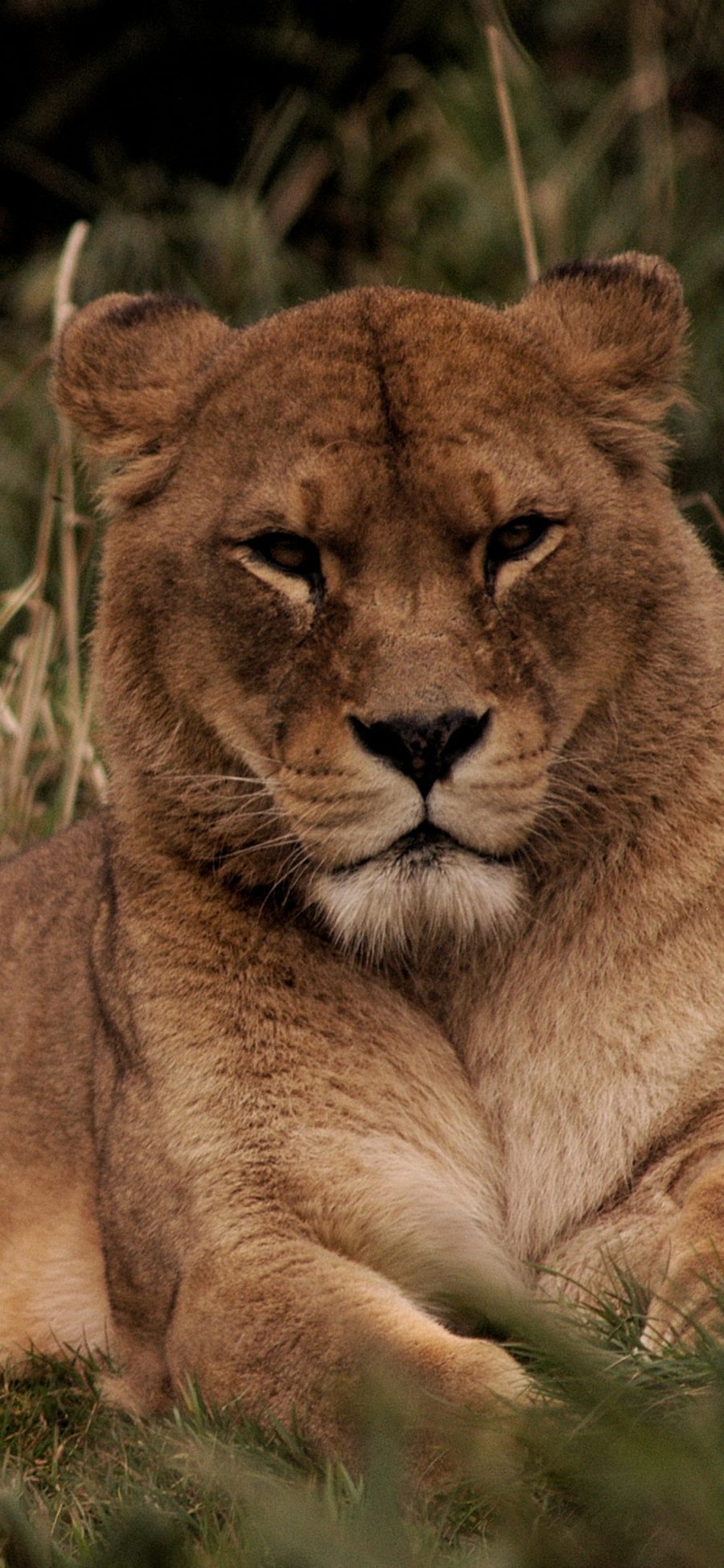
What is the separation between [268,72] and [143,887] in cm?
793

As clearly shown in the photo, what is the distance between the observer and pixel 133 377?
3.78 m

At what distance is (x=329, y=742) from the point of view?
10.2 feet

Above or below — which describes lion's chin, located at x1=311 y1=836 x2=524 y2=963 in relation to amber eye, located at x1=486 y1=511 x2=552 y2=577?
below

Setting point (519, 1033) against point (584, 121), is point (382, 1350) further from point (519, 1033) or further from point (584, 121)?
point (584, 121)

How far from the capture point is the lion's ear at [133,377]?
12.2ft

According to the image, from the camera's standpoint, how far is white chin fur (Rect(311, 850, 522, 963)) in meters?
3.09

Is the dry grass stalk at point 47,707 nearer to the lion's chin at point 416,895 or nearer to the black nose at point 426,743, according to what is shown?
the lion's chin at point 416,895

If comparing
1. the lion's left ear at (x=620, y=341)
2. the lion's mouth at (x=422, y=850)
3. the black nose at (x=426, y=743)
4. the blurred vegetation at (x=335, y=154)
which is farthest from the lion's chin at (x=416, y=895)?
the blurred vegetation at (x=335, y=154)

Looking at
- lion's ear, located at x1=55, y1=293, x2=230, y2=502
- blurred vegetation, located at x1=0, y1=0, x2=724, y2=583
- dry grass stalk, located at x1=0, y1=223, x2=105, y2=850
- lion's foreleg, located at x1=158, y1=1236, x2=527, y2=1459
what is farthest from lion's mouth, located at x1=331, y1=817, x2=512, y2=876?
blurred vegetation, located at x1=0, y1=0, x2=724, y2=583

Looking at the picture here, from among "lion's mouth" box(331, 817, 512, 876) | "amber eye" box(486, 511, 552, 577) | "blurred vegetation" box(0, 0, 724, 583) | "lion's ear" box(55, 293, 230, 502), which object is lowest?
"lion's mouth" box(331, 817, 512, 876)

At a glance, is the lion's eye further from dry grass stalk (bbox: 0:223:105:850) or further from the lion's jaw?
dry grass stalk (bbox: 0:223:105:850)

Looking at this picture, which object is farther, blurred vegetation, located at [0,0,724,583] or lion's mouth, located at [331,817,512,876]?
blurred vegetation, located at [0,0,724,583]

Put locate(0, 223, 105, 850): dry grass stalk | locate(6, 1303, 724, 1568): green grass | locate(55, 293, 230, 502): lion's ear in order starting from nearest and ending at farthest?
1. locate(6, 1303, 724, 1568): green grass
2. locate(55, 293, 230, 502): lion's ear
3. locate(0, 223, 105, 850): dry grass stalk

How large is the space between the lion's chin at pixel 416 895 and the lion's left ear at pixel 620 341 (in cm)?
80
